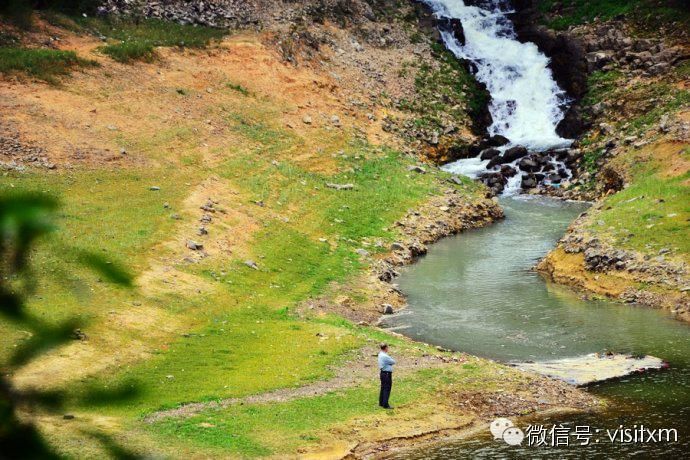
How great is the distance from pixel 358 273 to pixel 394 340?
872cm

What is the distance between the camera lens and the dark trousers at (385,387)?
21205 millimetres

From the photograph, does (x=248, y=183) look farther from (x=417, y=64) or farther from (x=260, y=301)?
(x=417, y=64)

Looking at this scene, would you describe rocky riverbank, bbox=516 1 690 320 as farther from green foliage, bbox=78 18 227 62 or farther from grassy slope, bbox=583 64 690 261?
green foliage, bbox=78 18 227 62

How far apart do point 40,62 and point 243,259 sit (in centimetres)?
1861

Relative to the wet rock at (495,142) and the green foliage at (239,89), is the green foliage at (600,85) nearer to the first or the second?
the wet rock at (495,142)

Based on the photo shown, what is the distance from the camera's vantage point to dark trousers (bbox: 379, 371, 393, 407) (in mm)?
21205

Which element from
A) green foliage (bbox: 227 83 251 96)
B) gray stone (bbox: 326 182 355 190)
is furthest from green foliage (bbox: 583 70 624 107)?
green foliage (bbox: 227 83 251 96)

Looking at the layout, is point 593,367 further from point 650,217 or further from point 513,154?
point 513,154

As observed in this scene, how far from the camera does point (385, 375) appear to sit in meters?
21.2

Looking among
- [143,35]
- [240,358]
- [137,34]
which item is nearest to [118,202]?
[240,358]

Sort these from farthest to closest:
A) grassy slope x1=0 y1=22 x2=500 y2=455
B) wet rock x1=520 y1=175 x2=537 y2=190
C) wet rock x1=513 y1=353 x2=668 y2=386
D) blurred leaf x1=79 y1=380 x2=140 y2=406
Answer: wet rock x1=520 y1=175 x2=537 y2=190 < wet rock x1=513 y1=353 x2=668 y2=386 < grassy slope x1=0 y1=22 x2=500 y2=455 < blurred leaf x1=79 y1=380 x2=140 y2=406

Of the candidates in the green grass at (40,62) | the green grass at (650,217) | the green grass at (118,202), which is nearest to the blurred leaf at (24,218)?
the green grass at (118,202)

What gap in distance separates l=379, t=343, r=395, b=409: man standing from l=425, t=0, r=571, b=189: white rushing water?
36693 mm

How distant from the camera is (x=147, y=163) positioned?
4012 cm
